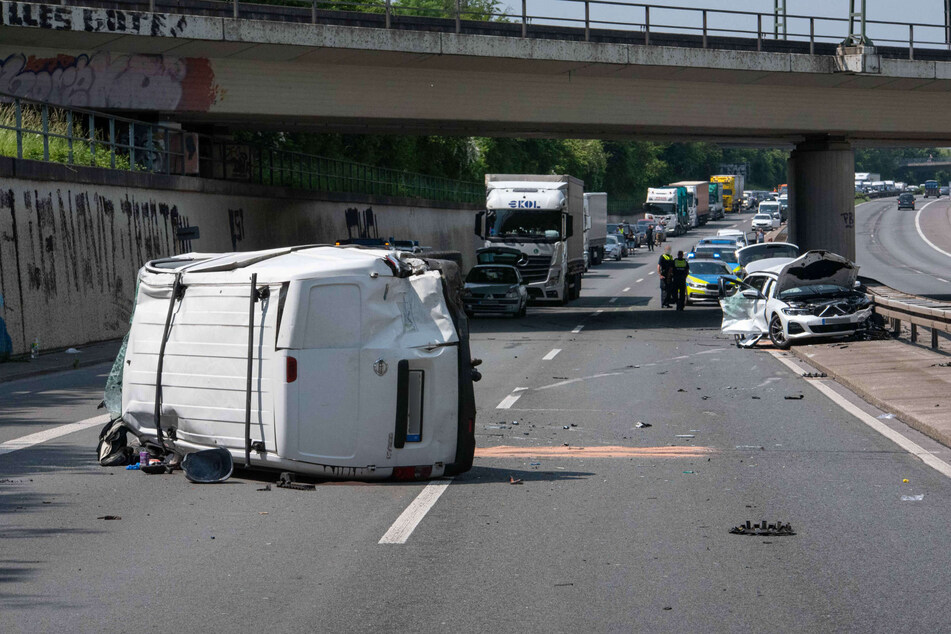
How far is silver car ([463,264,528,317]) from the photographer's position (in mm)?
32812

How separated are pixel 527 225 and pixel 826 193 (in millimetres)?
9446

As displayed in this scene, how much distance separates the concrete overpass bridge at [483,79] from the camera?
2759cm

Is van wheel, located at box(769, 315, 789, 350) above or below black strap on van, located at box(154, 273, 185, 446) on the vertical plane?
below

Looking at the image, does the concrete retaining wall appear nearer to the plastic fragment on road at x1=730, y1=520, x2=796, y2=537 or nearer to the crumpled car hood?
the crumpled car hood

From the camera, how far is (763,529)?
7.80m

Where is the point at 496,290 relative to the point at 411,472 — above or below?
below

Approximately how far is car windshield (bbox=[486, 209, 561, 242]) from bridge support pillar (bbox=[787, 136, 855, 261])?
782 cm

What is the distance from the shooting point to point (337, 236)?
43.2 meters

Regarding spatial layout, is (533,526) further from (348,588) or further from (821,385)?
(821,385)

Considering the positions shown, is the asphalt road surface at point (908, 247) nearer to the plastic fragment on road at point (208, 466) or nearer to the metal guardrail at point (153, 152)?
the metal guardrail at point (153, 152)

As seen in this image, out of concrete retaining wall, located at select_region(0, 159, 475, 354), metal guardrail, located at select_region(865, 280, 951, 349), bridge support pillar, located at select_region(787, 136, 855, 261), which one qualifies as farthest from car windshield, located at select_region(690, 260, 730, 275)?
concrete retaining wall, located at select_region(0, 159, 475, 354)

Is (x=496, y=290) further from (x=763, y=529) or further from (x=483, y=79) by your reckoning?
(x=763, y=529)

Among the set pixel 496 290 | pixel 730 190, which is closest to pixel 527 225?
pixel 496 290

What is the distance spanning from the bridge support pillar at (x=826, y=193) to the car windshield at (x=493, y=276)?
383 inches
